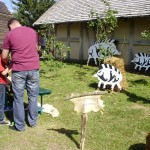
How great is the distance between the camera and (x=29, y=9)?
29.7 meters

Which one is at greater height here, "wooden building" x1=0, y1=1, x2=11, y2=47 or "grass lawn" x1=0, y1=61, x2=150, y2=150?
"wooden building" x1=0, y1=1, x2=11, y2=47

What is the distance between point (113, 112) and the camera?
7109 millimetres

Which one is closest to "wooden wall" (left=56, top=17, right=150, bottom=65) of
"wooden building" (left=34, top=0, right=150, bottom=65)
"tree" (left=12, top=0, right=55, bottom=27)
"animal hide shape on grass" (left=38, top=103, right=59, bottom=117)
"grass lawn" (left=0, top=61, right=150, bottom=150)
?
"wooden building" (left=34, top=0, right=150, bottom=65)

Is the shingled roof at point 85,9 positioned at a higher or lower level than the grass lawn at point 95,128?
higher

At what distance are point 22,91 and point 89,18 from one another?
1047 centimetres

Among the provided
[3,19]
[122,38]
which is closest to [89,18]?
[122,38]

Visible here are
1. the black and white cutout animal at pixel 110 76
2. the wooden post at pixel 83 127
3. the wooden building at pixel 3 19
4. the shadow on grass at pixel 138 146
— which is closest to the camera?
the wooden post at pixel 83 127

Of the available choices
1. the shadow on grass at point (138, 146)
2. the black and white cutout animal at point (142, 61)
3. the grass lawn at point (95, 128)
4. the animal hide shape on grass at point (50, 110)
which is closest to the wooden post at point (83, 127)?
the grass lawn at point (95, 128)

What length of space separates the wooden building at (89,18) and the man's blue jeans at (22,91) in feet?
27.5

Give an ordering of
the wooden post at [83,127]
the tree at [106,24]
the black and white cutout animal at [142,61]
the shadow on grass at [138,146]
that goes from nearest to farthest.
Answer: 1. the wooden post at [83,127]
2. the shadow on grass at [138,146]
3. the tree at [106,24]
4. the black and white cutout animal at [142,61]

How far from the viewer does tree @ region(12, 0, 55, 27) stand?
96.5 feet

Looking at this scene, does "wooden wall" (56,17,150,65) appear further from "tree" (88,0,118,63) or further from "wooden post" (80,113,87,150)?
"wooden post" (80,113,87,150)

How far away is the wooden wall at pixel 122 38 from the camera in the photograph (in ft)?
45.9

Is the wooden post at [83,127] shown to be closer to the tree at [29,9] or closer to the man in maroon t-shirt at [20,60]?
the man in maroon t-shirt at [20,60]
